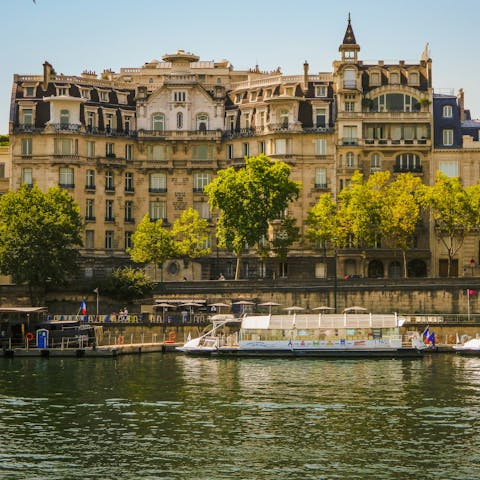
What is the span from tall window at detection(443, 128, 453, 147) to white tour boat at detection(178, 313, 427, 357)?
3675cm

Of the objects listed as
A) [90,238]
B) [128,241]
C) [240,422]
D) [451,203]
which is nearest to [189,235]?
[128,241]

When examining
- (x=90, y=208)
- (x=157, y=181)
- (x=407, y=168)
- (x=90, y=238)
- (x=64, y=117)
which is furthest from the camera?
(x=157, y=181)

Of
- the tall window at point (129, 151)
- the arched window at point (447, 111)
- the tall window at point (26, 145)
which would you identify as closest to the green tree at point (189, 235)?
the tall window at point (129, 151)

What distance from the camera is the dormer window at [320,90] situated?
142m

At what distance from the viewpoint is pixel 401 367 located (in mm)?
96125

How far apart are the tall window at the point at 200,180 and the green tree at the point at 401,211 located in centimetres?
2179

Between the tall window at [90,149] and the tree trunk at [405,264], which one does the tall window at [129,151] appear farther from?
the tree trunk at [405,264]

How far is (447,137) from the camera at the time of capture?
140125 mm

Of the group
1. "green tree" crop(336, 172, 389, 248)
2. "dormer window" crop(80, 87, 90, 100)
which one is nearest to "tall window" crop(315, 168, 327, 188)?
"green tree" crop(336, 172, 389, 248)

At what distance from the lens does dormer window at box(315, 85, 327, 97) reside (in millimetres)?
142250

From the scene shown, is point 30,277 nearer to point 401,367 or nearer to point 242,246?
point 242,246

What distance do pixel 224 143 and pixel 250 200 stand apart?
16987 millimetres

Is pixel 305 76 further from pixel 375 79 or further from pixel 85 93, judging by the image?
pixel 85 93

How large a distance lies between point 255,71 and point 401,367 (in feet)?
246
